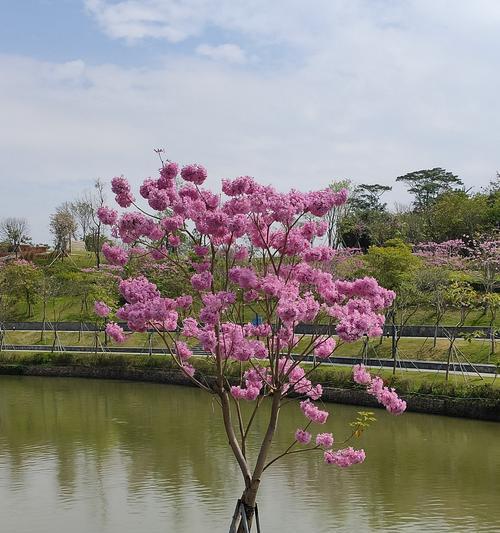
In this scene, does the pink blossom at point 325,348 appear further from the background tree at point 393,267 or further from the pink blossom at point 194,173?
the background tree at point 393,267

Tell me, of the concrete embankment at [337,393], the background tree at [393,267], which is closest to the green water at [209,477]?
the concrete embankment at [337,393]

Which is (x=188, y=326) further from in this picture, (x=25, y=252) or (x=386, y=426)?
(x=25, y=252)

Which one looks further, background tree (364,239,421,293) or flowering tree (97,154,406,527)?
background tree (364,239,421,293)

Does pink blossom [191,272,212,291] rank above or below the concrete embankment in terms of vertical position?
above

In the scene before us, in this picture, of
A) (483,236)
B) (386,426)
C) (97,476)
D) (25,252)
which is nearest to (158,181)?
(97,476)

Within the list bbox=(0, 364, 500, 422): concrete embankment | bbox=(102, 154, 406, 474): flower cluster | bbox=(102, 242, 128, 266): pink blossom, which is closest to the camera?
bbox=(102, 154, 406, 474): flower cluster

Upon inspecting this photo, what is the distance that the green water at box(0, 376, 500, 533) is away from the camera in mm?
14102

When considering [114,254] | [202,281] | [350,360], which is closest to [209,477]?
[114,254]

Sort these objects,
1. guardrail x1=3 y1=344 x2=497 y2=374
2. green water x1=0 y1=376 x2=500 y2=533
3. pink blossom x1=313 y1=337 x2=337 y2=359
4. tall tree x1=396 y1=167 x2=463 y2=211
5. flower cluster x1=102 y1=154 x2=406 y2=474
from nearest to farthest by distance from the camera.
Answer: flower cluster x1=102 y1=154 x2=406 y2=474 < pink blossom x1=313 y1=337 x2=337 y2=359 < green water x1=0 y1=376 x2=500 y2=533 < guardrail x1=3 y1=344 x2=497 y2=374 < tall tree x1=396 y1=167 x2=463 y2=211

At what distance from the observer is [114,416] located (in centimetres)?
2620

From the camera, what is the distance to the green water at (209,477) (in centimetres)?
1410

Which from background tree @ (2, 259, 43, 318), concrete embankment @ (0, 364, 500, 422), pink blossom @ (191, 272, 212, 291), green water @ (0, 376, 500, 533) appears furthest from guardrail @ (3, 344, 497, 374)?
pink blossom @ (191, 272, 212, 291)

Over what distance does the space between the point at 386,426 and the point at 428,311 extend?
17.6 metres

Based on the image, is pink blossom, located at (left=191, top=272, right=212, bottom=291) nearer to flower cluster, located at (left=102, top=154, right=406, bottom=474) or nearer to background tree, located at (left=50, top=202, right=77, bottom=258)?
flower cluster, located at (left=102, top=154, right=406, bottom=474)
